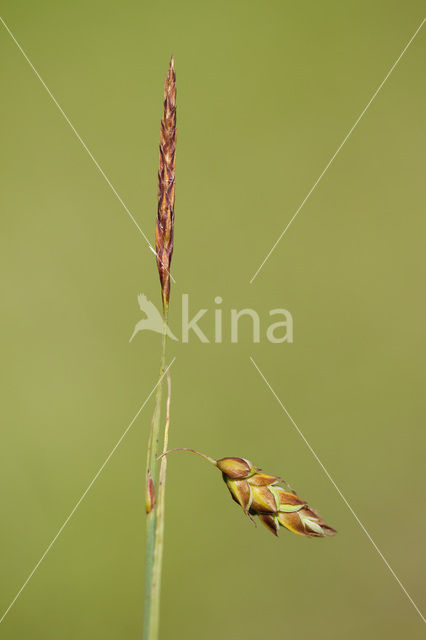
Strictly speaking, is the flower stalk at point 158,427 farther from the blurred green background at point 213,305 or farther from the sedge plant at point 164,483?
the blurred green background at point 213,305

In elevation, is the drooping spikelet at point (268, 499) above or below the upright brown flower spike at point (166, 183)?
below

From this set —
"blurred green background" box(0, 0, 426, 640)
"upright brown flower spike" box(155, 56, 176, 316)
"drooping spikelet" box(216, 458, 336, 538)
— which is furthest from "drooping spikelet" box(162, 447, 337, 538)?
"blurred green background" box(0, 0, 426, 640)

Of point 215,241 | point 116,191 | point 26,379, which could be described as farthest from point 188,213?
point 26,379

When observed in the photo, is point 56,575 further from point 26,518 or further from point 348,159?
point 348,159

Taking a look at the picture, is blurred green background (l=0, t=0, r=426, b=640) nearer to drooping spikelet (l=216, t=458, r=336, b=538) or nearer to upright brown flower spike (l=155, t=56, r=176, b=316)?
drooping spikelet (l=216, t=458, r=336, b=538)

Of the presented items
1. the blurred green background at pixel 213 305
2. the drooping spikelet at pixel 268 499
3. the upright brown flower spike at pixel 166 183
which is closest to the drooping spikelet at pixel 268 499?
the drooping spikelet at pixel 268 499

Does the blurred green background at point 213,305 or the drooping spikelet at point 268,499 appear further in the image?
the blurred green background at point 213,305
